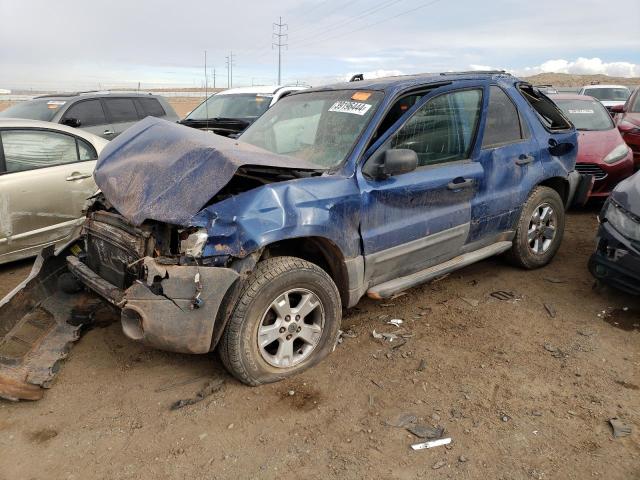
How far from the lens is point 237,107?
962 cm

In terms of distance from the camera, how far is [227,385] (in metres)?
3.19

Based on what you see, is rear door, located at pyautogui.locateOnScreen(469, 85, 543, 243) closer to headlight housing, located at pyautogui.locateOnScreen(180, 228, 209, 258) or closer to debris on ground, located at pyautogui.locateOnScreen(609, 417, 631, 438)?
debris on ground, located at pyautogui.locateOnScreen(609, 417, 631, 438)

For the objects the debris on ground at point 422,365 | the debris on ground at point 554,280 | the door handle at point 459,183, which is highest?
the door handle at point 459,183

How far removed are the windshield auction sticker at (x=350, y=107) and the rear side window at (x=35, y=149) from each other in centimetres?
311

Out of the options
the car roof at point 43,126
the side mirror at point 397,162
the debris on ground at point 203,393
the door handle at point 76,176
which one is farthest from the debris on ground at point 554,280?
the car roof at point 43,126

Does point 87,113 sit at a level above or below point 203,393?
above

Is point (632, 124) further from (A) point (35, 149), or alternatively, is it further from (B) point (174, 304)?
(A) point (35, 149)

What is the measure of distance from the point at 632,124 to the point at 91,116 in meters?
9.22

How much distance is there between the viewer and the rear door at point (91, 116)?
331 inches

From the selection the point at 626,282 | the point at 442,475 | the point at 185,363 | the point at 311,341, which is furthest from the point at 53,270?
the point at 626,282

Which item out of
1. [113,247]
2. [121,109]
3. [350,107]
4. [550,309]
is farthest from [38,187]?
[550,309]

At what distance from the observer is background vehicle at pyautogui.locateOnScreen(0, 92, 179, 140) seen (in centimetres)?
823

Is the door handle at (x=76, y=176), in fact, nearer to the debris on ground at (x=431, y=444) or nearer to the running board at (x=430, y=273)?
the running board at (x=430, y=273)

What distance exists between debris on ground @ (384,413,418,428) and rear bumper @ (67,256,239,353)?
1156 mm
